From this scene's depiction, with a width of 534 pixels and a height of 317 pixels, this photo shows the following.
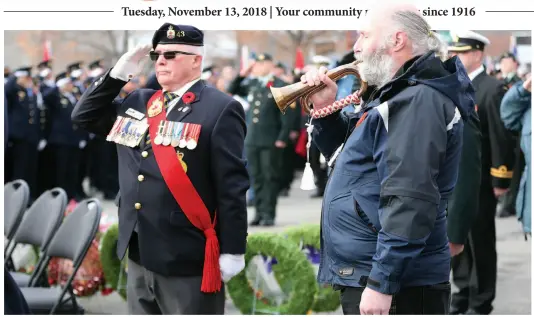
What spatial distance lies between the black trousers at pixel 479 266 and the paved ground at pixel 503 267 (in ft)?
0.67

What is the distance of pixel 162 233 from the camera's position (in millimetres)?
4219

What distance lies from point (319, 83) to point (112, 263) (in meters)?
3.24

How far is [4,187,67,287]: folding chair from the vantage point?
19.9 ft

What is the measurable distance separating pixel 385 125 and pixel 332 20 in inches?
71.7

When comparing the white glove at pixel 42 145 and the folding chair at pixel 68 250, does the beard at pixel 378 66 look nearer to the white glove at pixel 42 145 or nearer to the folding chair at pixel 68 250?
the folding chair at pixel 68 250

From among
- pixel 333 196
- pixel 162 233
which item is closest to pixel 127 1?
pixel 162 233

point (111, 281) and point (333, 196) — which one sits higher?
point (333, 196)

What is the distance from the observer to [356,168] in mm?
3307

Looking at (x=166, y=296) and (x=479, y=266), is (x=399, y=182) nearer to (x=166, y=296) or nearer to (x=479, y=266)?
(x=166, y=296)

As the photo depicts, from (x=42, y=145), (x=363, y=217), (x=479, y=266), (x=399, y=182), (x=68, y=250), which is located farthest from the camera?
(x=42, y=145)

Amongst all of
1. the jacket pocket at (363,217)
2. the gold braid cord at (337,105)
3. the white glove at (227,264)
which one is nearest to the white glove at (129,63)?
the white glove at (227,264)

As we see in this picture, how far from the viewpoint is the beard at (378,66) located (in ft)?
11.0

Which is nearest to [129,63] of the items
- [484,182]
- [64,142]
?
[484,182]

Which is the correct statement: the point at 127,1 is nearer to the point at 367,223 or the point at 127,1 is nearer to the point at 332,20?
the point at 332,20
